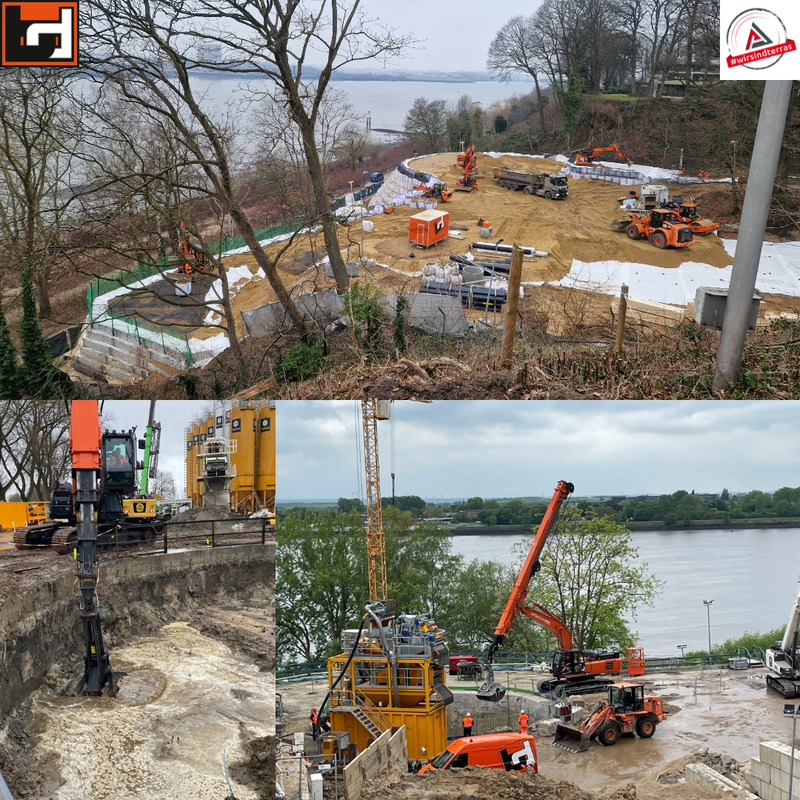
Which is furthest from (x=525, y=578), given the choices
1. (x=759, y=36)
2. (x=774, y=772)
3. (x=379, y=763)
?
(x=759, y=36)

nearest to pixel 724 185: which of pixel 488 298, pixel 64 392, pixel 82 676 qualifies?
pixel 488 298

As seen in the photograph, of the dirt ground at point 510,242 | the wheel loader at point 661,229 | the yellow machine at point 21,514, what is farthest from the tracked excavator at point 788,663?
the yellow machine at point 21,514

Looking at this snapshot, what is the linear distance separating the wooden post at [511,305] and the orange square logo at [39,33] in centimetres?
845

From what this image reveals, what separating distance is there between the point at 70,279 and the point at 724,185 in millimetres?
28693

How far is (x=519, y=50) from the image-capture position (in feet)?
153

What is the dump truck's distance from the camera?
118ft

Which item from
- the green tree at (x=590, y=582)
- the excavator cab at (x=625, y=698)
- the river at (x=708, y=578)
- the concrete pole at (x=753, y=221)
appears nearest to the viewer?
the concrete pole at (x=753, y=221)

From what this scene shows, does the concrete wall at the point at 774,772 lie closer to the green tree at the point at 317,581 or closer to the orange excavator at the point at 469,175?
the green tree at the point at 317,581

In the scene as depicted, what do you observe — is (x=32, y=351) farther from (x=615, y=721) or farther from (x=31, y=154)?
(x=615, y=721)

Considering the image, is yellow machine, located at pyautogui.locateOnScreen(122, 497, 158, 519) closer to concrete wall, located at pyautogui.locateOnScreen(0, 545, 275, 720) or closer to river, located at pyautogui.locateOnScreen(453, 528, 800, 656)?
concrete wall, located at pyautogui.locateOnScreen(0, 545, 275, 720)

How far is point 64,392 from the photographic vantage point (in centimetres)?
1556

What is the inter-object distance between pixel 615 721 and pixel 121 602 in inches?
358

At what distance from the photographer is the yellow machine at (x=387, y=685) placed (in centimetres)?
1105

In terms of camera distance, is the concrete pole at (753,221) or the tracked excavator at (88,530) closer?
the concrete pole at (753,221)
